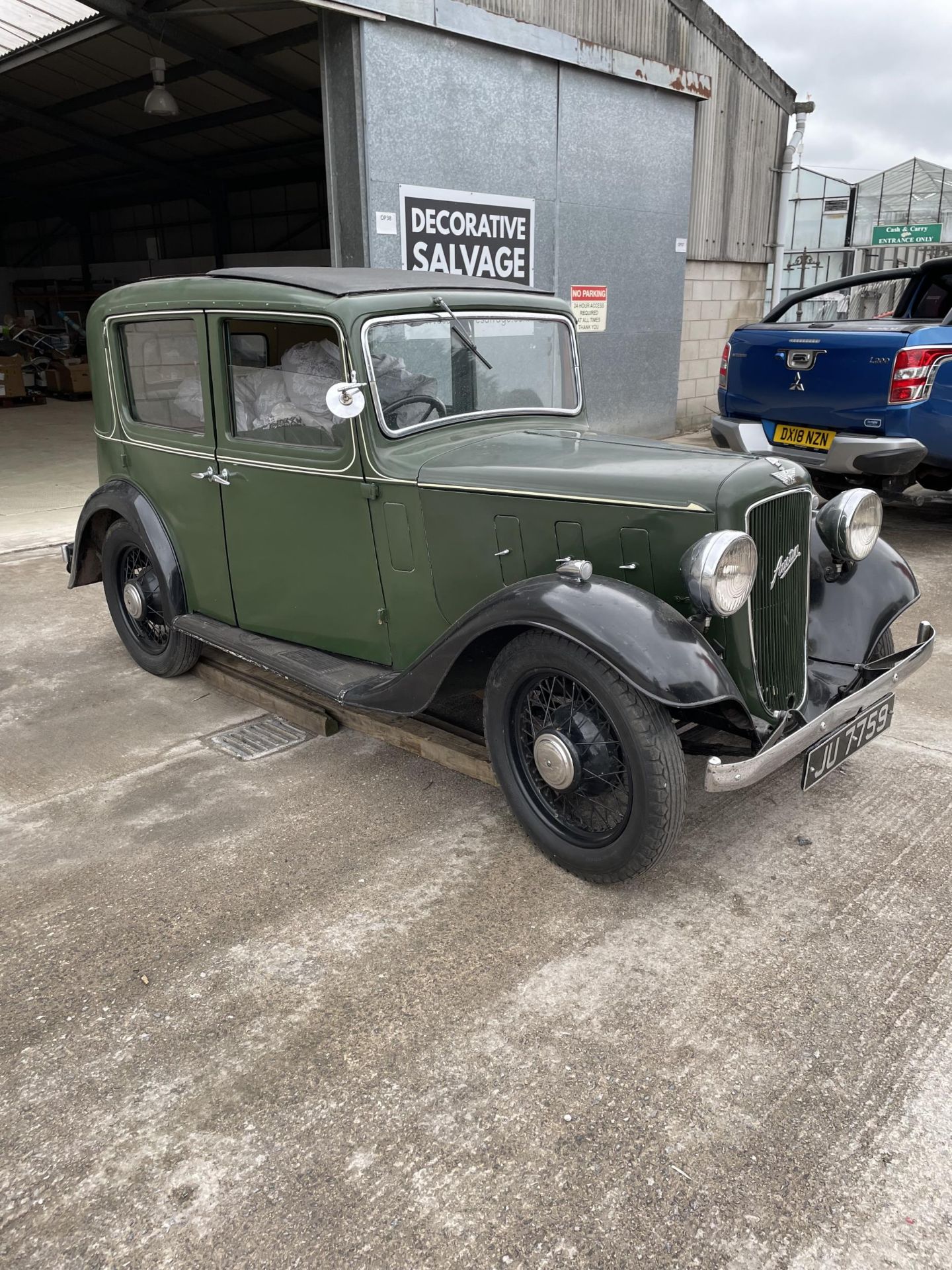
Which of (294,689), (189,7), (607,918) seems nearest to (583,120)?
(189,7)

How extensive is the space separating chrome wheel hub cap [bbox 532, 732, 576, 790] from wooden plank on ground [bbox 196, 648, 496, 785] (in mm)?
452

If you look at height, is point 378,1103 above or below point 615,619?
below

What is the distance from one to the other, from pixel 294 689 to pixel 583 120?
22.6ft

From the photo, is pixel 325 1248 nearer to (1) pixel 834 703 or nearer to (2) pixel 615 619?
(2) pixel 615 619

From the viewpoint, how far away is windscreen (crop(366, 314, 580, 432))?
130 inches

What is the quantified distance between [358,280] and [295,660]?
147cm

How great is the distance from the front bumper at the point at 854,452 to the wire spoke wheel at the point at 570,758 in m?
3.52

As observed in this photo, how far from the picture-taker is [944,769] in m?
3.54

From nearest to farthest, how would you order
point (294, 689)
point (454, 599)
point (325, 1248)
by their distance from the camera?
point (325, 1248) < point (454, 599) < point (294, 689)

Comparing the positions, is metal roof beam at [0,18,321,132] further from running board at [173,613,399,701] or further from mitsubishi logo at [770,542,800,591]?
mitsubishi logo at [770,542,800,591]

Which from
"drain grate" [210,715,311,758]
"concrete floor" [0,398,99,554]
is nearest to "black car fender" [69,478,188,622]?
"drain grate" [210,715,311,758]

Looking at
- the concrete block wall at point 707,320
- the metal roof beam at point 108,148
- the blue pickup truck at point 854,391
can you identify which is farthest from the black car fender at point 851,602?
the metal roof beam at point 108,148

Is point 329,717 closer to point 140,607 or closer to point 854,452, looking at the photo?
point 140,607

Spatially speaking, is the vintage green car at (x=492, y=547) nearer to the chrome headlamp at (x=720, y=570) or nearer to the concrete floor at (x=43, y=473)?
the chrome headlamp at (x=720, y=570)
